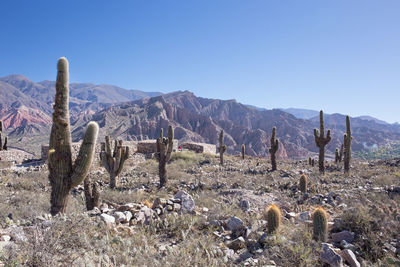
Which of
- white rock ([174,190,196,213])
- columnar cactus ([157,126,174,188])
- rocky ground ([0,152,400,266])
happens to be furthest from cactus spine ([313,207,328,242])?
columnar cactus ([157,126,174,188])

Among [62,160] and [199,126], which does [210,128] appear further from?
[62,160]

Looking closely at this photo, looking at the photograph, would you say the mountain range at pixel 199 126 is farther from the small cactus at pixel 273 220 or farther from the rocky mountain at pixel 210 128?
the small cactus at pixel 273 220

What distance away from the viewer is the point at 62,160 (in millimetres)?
4555

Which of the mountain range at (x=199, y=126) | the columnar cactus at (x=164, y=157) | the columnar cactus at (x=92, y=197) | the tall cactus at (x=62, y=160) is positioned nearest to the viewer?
the tall cactus at (x=62, y=160)

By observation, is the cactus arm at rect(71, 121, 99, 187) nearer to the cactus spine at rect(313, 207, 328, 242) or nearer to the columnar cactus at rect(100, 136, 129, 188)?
the cactus spine at rect(313, 207, 328, 242)

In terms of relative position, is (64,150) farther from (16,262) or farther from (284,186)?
(284,186)

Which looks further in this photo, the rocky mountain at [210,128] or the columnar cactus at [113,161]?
the rocky mountain at [210,128]

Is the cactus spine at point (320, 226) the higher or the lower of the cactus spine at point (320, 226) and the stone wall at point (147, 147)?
the higher

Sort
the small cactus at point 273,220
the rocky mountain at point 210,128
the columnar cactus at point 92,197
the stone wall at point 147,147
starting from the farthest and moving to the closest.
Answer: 1. the rocky mountain at point 210,128
2. the stone wall at point 147,147
3. the columnar cactus at point 92,197
4. the small cactus at point 273,220

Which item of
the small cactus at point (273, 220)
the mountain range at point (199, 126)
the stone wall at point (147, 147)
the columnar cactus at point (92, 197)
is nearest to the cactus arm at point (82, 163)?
the columnar cactus at point (92, 197)

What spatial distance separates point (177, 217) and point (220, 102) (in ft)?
529

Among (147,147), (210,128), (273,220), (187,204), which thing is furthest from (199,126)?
(273,220)

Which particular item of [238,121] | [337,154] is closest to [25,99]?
[238,121]

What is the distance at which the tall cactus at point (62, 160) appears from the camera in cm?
452
